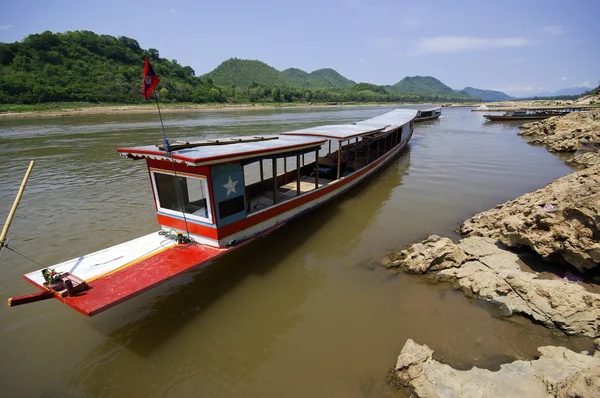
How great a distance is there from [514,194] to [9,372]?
53.1ft

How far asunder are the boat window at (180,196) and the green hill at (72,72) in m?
53.9

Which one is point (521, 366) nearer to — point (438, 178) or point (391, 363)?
point (391, 363)

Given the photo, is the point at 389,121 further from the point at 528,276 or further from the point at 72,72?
the point at 72,72

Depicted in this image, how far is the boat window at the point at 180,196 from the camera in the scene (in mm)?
6164

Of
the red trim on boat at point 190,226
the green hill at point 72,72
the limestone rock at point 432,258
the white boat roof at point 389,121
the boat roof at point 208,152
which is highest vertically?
the green hill at point 72,72

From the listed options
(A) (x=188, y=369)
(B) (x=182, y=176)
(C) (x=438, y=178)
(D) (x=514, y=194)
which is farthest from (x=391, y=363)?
(C) (x=438, y=178)

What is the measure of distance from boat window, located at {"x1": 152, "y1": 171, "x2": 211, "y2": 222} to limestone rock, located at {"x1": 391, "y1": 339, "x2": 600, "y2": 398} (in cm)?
468

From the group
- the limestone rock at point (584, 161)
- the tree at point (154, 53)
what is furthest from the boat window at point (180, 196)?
the tree at point (154, 53)

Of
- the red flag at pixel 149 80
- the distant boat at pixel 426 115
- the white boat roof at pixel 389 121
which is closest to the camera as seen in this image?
the red flag at pixel 149 80

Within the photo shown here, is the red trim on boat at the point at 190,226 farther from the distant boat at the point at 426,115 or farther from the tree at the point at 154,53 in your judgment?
the tree at the point at 154,53

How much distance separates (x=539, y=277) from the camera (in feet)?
18.8

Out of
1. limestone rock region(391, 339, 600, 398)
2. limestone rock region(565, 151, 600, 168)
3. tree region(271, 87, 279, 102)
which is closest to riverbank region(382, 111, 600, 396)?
limestone rock region(391, 339, 600, 398)

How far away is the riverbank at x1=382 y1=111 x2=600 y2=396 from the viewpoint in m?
3.69

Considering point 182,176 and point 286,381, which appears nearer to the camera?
point 286,381
